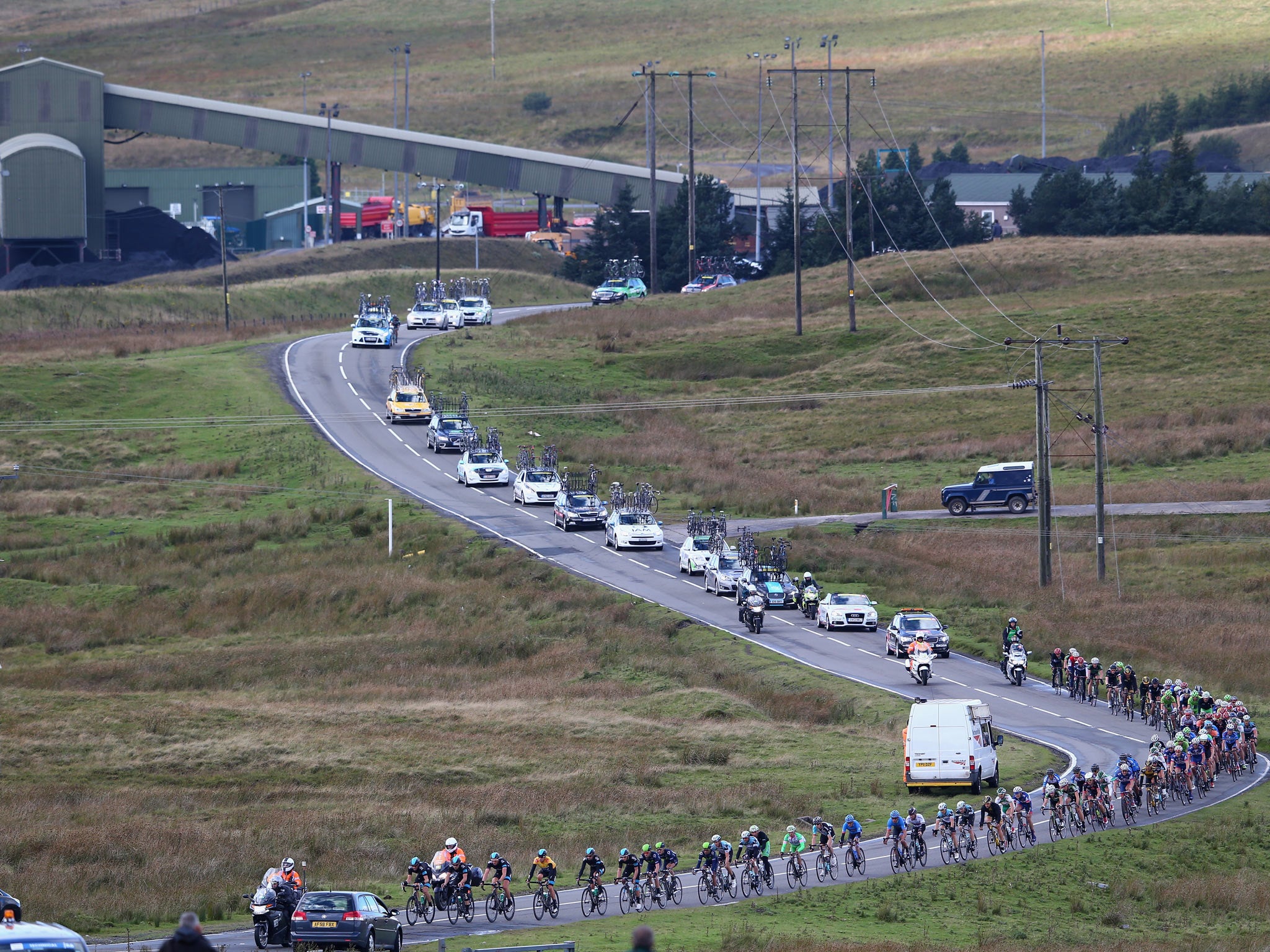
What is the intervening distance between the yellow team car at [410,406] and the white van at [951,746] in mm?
55497

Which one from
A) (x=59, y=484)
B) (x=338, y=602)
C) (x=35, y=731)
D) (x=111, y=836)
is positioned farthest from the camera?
(x=59, y=484)

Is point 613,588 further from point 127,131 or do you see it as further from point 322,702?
point 127,131

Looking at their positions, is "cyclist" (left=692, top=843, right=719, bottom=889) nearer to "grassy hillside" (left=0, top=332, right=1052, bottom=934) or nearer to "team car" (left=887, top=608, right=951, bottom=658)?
"grassy hillside" (left=0, top=332, right=1052, bottom=934)

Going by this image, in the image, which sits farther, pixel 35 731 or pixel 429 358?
pixel 429 358

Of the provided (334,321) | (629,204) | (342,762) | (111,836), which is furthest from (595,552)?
(629,204)

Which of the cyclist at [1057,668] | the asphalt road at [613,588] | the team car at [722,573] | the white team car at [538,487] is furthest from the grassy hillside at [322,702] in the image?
the white team car at [538,487]

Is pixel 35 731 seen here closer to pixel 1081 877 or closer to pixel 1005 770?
pixel 1005 770

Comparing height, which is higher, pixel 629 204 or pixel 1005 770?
pixel 629 204

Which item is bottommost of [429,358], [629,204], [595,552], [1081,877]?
[1081,877]

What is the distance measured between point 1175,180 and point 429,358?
69483 mm

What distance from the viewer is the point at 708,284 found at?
464 feet

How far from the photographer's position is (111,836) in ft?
115

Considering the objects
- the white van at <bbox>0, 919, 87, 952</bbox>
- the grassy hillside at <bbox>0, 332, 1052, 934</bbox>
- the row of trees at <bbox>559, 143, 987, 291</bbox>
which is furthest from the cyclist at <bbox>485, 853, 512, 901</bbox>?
the row of trees at <bbox>559, 143, 987, 291</bbox>

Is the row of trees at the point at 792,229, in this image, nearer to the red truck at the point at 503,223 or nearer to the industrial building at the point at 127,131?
the industrial building at the point at 127,131
